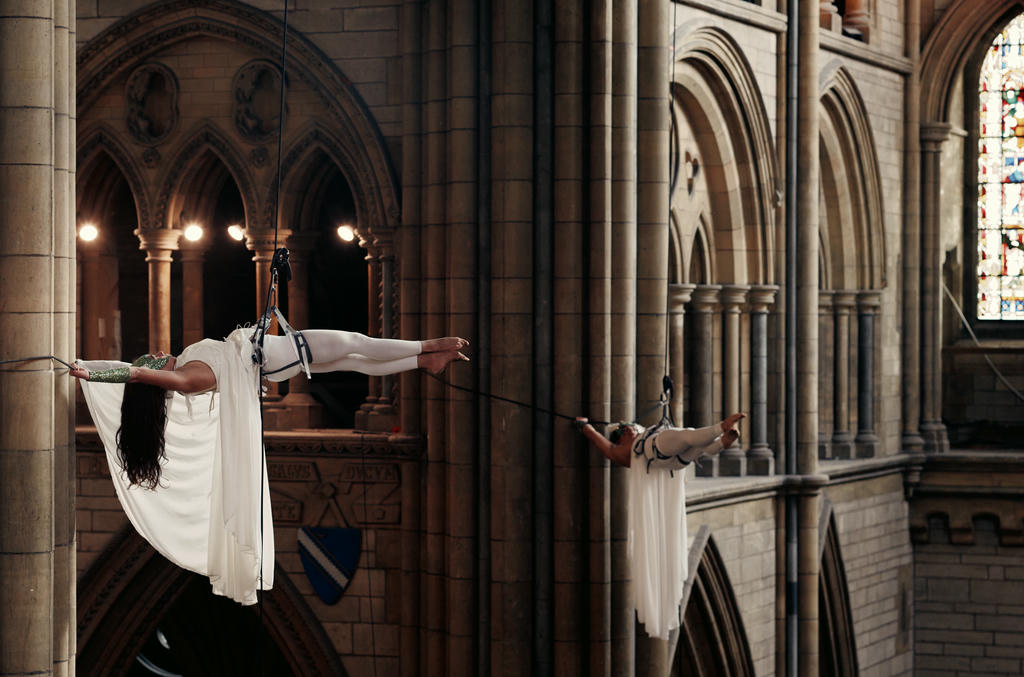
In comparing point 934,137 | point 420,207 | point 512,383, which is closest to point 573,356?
point 512,383

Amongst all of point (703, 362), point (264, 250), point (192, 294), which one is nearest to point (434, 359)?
point (264, 250)

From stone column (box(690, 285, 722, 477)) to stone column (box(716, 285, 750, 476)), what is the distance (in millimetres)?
114

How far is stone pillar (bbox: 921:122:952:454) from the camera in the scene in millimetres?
21859

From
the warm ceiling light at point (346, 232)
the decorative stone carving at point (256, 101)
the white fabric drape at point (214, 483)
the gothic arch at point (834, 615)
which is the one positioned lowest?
the gothic arch at point (834, 615)

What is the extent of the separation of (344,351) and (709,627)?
27.9ft

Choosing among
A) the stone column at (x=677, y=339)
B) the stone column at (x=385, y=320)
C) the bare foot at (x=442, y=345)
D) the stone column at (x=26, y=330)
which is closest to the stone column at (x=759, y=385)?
the stone column at (x=677, y=339)

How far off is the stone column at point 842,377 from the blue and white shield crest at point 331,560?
23.9ft

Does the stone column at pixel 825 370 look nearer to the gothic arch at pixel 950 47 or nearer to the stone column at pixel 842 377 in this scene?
the stone column at pixel 842 377

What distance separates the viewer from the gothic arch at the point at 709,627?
1741 centimetres

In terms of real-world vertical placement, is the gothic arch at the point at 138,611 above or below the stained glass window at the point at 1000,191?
below

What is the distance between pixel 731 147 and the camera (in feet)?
59.8

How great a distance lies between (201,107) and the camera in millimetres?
15836

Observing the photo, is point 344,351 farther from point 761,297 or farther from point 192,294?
point 761,297

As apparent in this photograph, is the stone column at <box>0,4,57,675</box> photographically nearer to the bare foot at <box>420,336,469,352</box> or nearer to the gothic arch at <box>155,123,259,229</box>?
the bare foot at <box>420,336,469,352</box>
